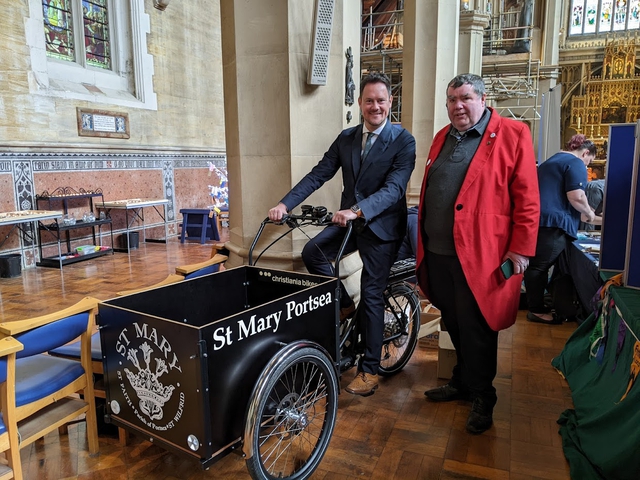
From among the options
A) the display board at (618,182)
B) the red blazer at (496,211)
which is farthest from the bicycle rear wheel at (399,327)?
the display board at (618,182)

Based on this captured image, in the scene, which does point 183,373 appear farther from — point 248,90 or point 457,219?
point 248,90

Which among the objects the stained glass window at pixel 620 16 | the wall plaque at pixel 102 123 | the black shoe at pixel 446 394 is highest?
the stained glass window at pixel 620 16

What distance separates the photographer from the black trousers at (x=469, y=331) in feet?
7.82

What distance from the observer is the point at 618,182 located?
2523mm

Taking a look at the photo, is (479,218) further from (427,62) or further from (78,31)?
(78,31)

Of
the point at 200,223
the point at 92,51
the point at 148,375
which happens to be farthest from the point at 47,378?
the point at 92,51

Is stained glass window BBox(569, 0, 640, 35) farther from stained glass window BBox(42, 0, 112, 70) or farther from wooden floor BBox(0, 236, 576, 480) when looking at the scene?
wooden floor BBox(0, 236, 576, 480)

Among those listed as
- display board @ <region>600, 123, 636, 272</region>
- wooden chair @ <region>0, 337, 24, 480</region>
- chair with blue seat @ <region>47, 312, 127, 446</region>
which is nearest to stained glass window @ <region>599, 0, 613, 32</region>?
display board @ <region>600, 123, 636, 272</region>

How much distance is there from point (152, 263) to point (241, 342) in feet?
17.9

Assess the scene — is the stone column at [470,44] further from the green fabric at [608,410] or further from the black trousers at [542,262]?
the green fabric at [608,410]

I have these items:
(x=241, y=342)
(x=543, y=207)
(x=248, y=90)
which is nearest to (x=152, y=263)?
(x=248, y=90)

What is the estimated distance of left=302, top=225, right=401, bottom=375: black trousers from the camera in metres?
2.63

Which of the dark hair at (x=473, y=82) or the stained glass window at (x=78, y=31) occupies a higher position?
the stained glass window at (x=78, y=31)

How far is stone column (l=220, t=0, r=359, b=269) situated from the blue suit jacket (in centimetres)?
33
